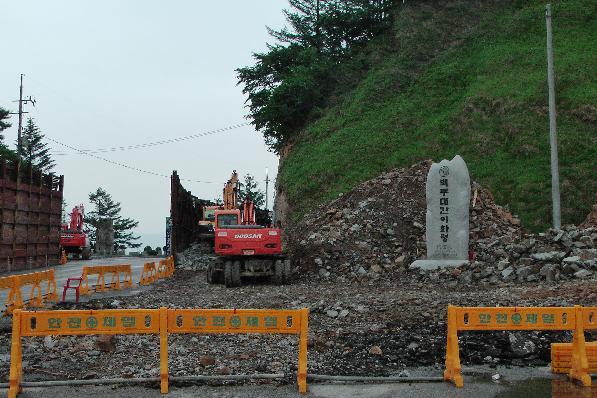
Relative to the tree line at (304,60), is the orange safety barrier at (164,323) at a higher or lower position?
lower

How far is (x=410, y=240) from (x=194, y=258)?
14.0 m

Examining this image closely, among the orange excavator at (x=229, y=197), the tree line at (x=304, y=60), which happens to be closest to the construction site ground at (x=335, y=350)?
the orange excavator at (x=229, y=197)

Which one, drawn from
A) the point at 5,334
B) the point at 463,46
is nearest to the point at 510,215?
the point at 5,334

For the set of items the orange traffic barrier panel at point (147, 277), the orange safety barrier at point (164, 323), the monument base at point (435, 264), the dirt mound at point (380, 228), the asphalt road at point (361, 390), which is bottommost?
the asphalt road at point (361, 390)

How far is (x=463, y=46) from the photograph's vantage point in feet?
140

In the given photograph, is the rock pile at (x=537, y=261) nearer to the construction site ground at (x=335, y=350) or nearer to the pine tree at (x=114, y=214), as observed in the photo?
the construction site ground at (x=335, y=350)

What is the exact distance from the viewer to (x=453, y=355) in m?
7.03

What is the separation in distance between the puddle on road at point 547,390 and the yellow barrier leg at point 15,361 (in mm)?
5279

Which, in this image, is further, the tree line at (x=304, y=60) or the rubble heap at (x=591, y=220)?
the tree line at (x=304, y=60)

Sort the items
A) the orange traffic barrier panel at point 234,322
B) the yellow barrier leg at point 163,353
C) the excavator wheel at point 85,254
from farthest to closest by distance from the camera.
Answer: the excavator wheel at point 85,254
the orange traffic barrier panel at point 234,322
the yellow barrier leg at point 163,353

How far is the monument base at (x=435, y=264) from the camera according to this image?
1873cm

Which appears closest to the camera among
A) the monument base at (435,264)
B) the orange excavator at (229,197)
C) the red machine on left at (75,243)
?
the monument base at (435,264)

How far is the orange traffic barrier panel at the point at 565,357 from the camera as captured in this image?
7480mm

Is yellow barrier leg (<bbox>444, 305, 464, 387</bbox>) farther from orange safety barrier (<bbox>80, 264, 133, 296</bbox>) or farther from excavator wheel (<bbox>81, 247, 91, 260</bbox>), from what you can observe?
excavator wheel (<bbox>81, 247, 91, 260</bbox>)
